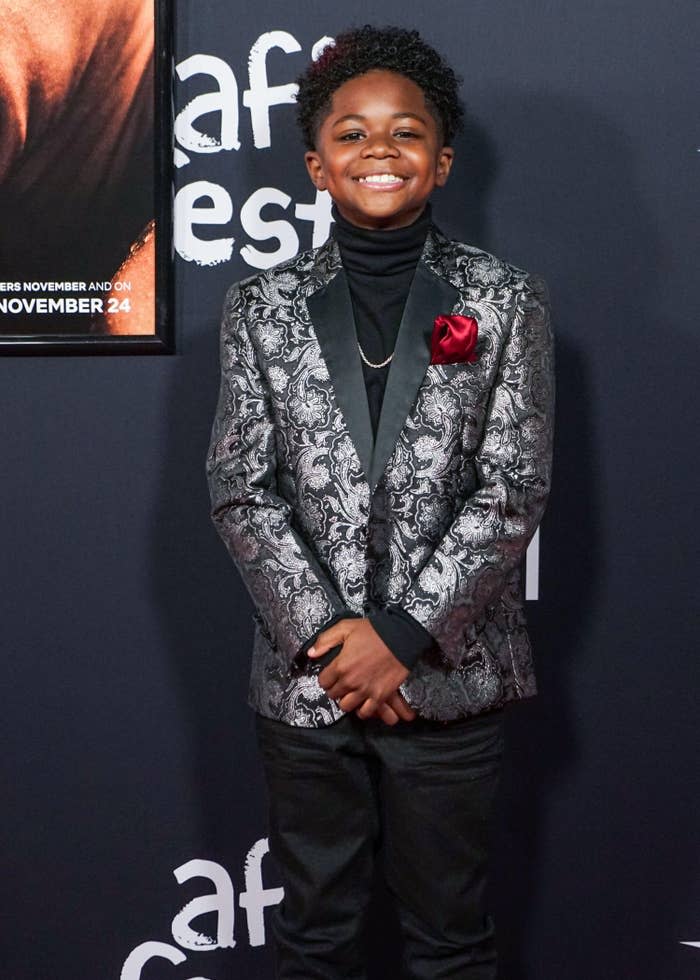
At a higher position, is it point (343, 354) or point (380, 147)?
point (380, 147)

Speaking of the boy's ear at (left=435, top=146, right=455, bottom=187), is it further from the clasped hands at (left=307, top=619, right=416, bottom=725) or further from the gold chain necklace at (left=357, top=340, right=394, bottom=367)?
the clasped hands at (left=307, top=619, right=416, bottom=725)

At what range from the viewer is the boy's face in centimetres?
154

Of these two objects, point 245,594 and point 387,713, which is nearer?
point 387,713

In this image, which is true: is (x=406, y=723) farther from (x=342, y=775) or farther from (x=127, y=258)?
(x=127, y=258)

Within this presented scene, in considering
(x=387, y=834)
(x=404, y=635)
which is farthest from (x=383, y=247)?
(x=387, y=834)

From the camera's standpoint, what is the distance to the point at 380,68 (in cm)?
156

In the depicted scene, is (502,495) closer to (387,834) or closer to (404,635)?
(404,635)

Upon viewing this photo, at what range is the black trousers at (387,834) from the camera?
4.97 feet

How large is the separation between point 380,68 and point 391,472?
531 millimetres

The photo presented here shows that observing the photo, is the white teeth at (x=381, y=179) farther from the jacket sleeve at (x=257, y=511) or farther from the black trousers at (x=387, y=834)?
the black trousers at (x=387, y=834)

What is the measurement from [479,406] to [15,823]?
3.50ft

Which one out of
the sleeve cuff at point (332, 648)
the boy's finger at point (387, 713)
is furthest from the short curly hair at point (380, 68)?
the boy's finger at point (387, 713)

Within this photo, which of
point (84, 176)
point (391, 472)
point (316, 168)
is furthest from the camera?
point (84, 176)

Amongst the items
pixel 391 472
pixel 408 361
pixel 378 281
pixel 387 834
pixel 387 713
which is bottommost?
pixel 387 834
